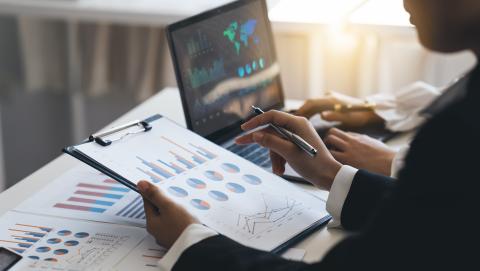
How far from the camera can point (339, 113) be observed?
67.7 inches

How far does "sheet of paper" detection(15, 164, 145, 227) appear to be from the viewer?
49.1 inches

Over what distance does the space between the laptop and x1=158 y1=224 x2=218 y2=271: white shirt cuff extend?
1.36 ft

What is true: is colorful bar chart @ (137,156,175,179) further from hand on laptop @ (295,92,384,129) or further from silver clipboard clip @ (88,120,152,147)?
hand on laptop @ (295,92,384,129)

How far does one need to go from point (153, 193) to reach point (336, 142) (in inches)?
18.8

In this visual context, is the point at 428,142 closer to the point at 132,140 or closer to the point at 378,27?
the point at 132,140

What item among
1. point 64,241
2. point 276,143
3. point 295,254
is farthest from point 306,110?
point 64,241

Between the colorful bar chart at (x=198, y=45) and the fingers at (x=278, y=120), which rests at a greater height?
the colorful bar chart at (x=198, y=45)

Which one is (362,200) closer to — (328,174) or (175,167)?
(328,174)

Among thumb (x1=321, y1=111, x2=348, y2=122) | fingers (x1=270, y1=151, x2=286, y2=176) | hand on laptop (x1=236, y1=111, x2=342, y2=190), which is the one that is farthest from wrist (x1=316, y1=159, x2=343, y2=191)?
thumb (x1=321, y1=111, x2=348, y2=122)

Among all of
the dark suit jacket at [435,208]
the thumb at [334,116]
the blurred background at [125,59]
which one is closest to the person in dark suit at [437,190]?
the dark suit jacket at [435,208]

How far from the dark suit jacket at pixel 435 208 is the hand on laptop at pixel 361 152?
578 mm

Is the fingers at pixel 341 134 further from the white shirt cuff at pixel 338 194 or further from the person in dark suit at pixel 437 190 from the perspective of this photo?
the person in dark suit at pixel 437 190

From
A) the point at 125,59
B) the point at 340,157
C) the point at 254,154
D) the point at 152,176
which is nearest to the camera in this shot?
the point at 152,176

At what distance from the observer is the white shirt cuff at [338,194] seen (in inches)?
48.2
